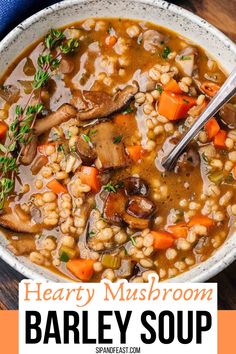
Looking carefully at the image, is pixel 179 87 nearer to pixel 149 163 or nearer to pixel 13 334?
pixel 149 163

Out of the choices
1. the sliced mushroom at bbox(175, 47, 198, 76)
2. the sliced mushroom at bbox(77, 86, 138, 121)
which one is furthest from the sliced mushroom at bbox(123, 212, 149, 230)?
the sliced mushroom at bbox(175, 47, 198, 76)

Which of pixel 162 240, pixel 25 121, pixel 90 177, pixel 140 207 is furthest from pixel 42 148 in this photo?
pixel 162 240

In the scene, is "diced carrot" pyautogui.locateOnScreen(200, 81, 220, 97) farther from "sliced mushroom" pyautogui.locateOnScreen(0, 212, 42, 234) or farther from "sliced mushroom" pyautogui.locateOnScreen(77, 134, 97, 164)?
"sliced mushroom" pyautogui.locateOnScreen(0, 212, 42, 234)

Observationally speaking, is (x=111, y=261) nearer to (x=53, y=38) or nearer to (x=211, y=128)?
(x=211, y=128)

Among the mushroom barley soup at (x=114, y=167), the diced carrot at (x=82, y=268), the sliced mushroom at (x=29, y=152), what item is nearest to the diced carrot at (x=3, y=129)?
the mushroom barley soup at (x=114, y=167)

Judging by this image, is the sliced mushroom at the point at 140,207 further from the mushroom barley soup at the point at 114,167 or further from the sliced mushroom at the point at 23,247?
the sliced mushroom at the point at 23,247

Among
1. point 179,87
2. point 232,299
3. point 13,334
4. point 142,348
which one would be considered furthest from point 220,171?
point 13,334
